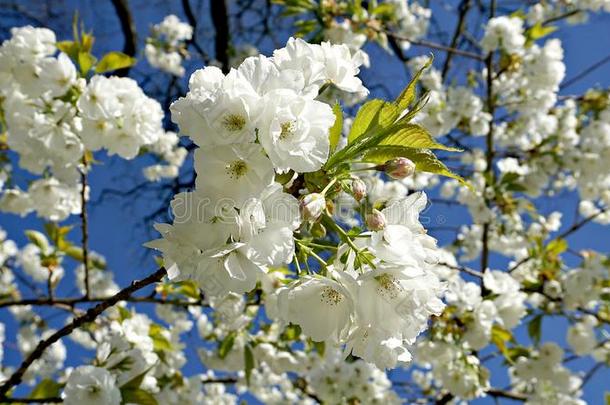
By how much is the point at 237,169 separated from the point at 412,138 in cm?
33

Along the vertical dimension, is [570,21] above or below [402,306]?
above

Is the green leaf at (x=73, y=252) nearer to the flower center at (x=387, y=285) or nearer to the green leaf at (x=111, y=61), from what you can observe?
the green leaf at (x=111, y=61)

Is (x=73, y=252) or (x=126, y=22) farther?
(x=126, y=22)

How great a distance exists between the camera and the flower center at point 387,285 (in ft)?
2.87

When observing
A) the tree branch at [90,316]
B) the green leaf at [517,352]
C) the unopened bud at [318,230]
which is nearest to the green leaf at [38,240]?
the tree branch at [90,316]

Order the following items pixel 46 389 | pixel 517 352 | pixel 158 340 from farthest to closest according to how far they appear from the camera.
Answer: pixel 517 352 → pixel 158 340 → pixel 46 389

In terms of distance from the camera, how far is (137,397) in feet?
5.76

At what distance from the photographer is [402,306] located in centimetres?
88

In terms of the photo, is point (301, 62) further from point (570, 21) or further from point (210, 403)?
point (210, 403)

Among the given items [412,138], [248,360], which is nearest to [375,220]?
[412,138]

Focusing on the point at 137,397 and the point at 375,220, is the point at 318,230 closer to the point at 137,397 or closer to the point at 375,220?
the point at 375,220

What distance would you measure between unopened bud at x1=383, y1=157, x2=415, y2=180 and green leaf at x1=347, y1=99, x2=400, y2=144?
0.23ft

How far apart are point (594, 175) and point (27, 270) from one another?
5.80m

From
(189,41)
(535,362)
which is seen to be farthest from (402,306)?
(189,41)
